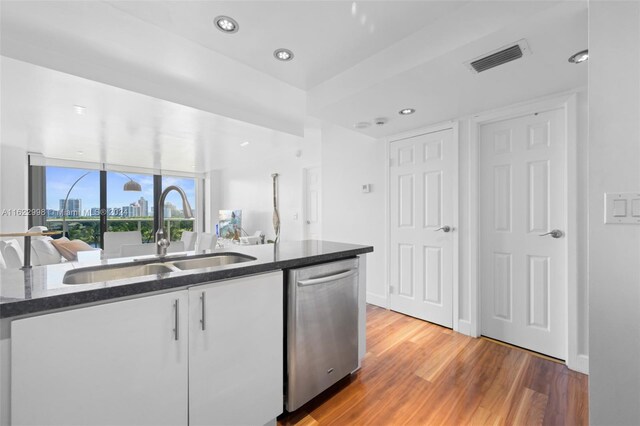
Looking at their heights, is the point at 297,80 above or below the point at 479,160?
above

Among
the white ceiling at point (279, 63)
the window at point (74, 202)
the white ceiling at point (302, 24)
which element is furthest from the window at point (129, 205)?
the white ceiling at point (302, 24)

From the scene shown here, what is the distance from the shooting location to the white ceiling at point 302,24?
66.4 inches

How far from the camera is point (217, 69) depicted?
2355 millimetres

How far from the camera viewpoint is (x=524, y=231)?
2.33m

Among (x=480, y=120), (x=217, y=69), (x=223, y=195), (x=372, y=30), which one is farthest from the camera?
(x=223, y=195)

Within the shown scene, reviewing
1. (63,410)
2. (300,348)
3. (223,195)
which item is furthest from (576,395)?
(223,195)

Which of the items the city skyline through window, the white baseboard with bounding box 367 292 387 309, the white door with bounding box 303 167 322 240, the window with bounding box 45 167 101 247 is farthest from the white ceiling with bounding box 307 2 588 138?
the window with bounding box 45 167 101 247

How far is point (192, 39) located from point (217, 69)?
302mm

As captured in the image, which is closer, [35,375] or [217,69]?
[35,375]

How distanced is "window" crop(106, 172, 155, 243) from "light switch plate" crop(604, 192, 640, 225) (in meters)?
7.43

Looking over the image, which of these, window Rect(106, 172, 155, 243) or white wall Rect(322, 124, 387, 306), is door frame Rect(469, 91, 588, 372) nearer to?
white wall Rect(322, 124, 387, 306)

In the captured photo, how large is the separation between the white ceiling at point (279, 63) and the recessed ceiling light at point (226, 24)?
46 millimetres

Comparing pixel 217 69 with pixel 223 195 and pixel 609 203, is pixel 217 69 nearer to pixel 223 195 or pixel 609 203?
pixel 609 203

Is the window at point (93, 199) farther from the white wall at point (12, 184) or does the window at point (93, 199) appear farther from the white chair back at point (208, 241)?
the white chair back at point (208, 241)
